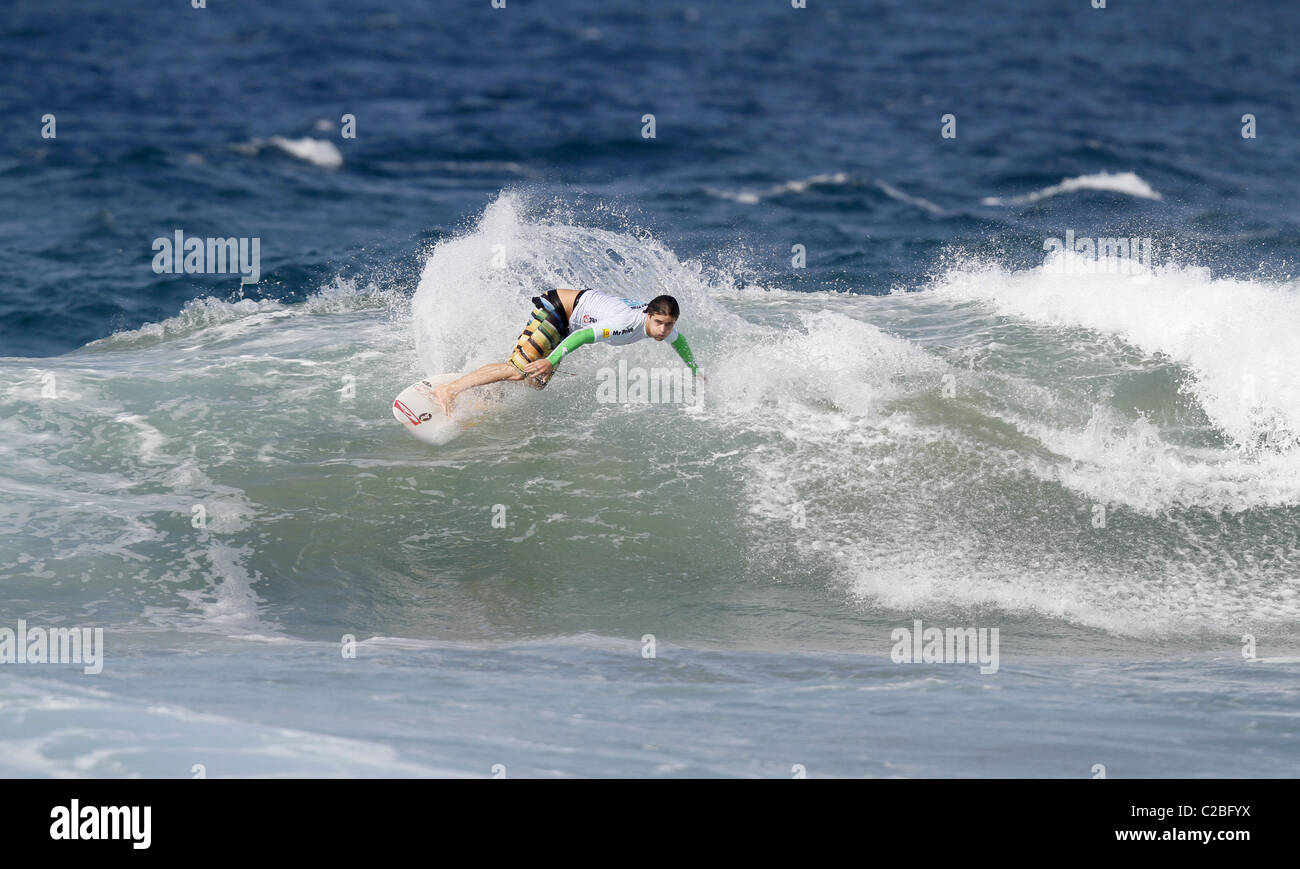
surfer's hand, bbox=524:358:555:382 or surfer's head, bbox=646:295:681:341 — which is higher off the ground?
surfer's head, bbox=646:295:681:341

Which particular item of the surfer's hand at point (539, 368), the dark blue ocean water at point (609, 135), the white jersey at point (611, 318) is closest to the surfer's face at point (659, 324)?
the white jersey at point (611, 318)

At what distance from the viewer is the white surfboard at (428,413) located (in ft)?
35.5

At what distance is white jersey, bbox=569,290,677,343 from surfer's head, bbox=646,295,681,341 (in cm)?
29

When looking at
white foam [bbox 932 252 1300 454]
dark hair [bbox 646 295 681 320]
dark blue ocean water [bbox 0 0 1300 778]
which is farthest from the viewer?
white foam [bbox 932 252 1300 454]

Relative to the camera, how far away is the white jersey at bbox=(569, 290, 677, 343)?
10.5 m

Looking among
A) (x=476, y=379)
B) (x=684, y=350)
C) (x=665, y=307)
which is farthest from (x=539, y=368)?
(x=665, y=307)

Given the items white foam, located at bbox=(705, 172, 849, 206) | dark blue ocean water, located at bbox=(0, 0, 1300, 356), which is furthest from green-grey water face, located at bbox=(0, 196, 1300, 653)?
A: white foam, located at bbox=(705, 172, 849, 206)

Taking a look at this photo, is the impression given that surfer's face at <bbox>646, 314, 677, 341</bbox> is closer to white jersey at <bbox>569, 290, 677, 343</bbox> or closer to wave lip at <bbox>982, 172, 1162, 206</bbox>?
white jersey at <bbox>569, 290, 677, 343</bbox>

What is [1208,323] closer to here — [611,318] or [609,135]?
[611,318]

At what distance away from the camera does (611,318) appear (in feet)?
34.6

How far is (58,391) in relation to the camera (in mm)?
11703

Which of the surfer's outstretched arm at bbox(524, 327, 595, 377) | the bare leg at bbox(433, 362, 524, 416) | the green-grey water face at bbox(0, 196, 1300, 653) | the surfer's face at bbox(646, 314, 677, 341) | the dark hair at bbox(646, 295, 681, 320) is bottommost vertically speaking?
the green-grey water face at bbox(0, 196, 1300, 653)

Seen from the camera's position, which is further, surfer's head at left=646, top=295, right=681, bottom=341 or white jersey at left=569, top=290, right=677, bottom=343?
white jersey at left=569, top=290, right=677, bottom=343
